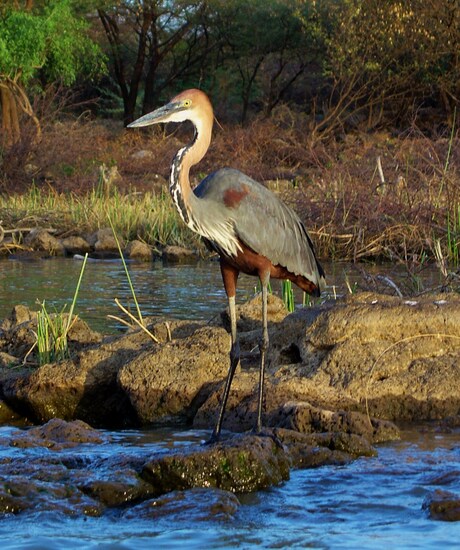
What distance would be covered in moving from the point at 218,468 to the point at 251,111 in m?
33.0

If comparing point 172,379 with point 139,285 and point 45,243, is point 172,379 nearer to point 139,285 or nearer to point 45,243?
point 139,285

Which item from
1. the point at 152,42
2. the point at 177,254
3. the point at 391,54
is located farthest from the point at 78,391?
the point at 152,42

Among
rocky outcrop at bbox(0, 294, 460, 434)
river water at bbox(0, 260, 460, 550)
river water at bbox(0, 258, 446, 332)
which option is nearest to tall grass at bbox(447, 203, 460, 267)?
river water at bbox(0, 258, 446, 332)

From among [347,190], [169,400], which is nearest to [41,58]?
[347,190]

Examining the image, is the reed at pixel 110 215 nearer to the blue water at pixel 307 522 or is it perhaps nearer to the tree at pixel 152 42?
the blue water at pixel 307 522

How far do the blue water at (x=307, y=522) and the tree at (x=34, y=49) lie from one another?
20.5 metres

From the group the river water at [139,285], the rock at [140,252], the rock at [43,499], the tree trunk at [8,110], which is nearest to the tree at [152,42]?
the tree trunk at [8,110]

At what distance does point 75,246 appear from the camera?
59.2ft

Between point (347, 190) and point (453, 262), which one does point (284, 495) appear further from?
Answer: point (347, 190)

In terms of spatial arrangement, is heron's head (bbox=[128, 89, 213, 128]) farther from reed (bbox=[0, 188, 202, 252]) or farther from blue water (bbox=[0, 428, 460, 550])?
reed (bbox=[0, 188, 202, 252])

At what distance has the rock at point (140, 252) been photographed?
55.7 feet

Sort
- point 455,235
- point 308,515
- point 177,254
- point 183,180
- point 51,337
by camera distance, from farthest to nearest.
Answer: point 177,254
point 455,235
point 51,337
point 183,180
point 308,515

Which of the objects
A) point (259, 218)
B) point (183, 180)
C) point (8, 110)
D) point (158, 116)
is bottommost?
point (259, 218)

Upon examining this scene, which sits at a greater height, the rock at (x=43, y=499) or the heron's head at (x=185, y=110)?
the heron's head at (x=185, y=110)
